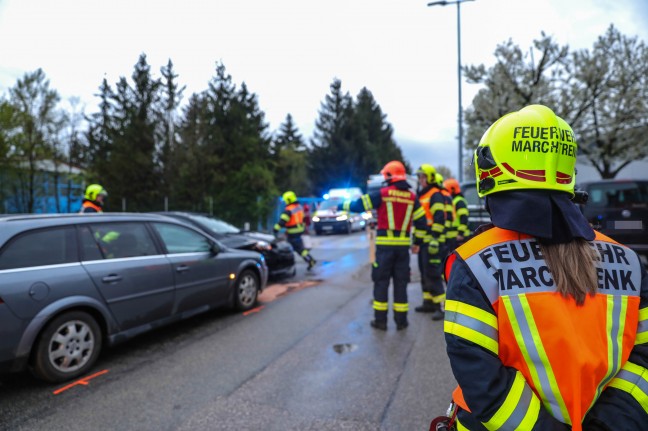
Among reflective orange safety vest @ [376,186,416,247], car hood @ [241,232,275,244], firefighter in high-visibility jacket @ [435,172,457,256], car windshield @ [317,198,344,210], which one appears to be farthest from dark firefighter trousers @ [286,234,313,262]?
car windshield @ [317,198,344,210]

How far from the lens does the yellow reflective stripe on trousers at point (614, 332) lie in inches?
48.4

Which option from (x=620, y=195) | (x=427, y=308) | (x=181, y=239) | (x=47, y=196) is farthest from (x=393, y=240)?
(x=47, y=196)

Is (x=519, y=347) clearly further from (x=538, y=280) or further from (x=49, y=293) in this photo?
(x=49, y=293)

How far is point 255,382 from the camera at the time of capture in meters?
3.79

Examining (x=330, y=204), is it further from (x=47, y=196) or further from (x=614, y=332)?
(x=614, y=332)

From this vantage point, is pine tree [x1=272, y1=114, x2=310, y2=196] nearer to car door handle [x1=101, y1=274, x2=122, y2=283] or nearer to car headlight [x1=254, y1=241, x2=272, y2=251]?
car headlight [x1=254, y1=241, x2=272, y2=251]

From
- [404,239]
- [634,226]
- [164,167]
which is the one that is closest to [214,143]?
[164,167]

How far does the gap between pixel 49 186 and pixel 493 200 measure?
21939 mm

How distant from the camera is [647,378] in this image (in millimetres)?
1267

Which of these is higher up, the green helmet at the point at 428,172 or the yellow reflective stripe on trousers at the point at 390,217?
the green helmet at the point at 428,172

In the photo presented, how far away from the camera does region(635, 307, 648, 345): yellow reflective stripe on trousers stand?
1310 mm

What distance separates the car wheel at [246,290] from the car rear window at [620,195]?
22.9ft

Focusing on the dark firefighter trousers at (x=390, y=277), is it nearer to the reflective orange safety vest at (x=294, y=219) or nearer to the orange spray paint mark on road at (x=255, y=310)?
the orange spray paint mark on road at (x=255, y=310)

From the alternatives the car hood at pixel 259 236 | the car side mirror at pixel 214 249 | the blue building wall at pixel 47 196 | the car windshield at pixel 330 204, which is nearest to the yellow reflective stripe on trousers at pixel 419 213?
the car side mirror at pixel 214 249
